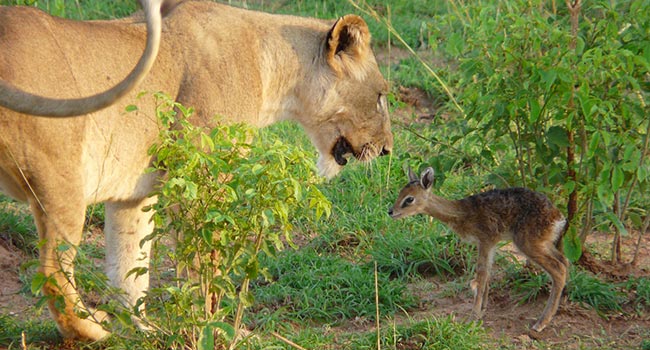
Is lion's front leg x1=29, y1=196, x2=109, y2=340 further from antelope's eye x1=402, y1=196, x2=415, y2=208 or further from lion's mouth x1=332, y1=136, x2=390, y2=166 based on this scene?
antelope's eye x1=402, y1=196, x2=415, y2=208

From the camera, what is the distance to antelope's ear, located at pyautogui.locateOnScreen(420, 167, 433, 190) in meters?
5.80

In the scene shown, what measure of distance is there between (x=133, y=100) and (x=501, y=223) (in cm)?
209

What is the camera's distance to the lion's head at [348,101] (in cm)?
554

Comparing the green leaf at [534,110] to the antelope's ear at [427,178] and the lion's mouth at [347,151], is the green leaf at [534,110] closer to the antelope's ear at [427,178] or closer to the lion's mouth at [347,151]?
the antelope's ear at [427,178]

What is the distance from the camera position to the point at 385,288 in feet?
18.9

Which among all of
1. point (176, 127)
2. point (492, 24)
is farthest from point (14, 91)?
point (492, 24)

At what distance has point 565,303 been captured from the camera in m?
5.51

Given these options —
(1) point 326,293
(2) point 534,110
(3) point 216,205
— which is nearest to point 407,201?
(1) point 326,293

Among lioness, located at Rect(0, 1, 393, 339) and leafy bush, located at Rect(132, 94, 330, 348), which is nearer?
leafy bush, located at Rect(132, 94, 330, 348)

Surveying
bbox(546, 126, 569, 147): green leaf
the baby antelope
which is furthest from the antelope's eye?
bbox(546, 126, 569, 147): green leaf

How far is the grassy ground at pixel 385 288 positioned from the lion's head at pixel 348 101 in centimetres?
24

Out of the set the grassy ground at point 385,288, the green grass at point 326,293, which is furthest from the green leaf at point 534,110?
the green grass at point 326,293

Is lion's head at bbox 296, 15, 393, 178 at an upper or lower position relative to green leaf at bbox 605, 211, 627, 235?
upper

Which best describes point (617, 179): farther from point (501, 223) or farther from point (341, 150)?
point (341, 150)
